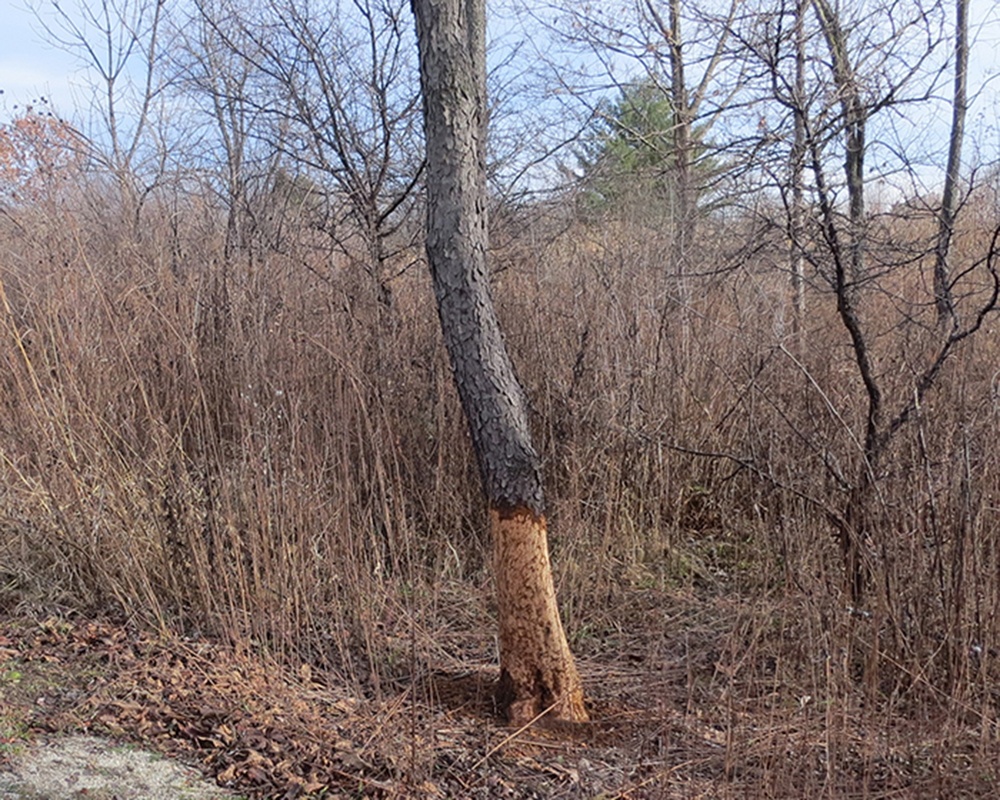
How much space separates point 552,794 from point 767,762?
27.1 inches

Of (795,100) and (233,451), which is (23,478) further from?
(795,100)

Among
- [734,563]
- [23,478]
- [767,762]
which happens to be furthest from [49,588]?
[734,563]

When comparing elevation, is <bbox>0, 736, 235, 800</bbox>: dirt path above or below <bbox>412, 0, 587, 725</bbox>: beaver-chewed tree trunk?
below

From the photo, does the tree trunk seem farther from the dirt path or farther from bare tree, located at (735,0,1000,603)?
the dirt path

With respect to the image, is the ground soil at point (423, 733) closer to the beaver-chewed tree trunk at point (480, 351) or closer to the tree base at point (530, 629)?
the tree base at point (530, 629)

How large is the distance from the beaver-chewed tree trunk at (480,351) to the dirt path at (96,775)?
3.90 ft

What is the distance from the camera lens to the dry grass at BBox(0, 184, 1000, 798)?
2934mm

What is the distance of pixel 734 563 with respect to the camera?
5.00 m

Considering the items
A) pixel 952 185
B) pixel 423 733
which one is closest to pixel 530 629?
pixel 423 733

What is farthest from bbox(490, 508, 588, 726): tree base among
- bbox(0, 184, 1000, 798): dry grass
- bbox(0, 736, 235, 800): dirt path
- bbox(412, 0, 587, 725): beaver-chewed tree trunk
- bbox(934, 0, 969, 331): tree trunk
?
bbox(934, 0, 969, 331): tree trunk

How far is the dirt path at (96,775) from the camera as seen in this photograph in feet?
8.10

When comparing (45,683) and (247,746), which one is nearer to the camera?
(247,746)

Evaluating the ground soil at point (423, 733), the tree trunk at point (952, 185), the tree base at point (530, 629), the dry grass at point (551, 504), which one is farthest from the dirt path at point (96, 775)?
the tree trunk at point (952, 185)

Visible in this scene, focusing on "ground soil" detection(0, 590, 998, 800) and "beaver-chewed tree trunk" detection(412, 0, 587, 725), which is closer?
"ground soil" detection(0, 590, 998, 800)
